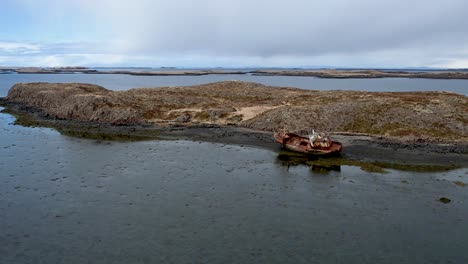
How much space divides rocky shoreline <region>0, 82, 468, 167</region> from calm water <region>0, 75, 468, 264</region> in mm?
8340

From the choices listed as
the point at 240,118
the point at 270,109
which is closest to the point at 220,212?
the point at 240,118

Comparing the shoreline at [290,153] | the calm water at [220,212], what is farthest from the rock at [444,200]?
the shoreline at [290,153]

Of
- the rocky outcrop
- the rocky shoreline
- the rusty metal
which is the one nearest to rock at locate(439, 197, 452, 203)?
the rocky shoreline

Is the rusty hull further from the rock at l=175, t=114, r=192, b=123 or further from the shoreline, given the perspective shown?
the rock at l=175, t=114, r=192, b=123

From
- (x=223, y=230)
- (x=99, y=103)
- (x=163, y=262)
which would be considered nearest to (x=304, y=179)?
(x=223, y=230)

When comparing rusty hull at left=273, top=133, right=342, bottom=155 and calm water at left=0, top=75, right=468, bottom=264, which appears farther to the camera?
rusty hull at left=273, top=133, right=342, bottom=155

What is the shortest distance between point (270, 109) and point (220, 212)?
141 feet

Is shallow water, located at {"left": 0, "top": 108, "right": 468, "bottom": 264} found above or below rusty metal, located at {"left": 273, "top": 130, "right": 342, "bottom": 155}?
below

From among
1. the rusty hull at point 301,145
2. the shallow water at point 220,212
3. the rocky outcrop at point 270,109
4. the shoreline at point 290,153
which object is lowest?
the shallow water at point 220,212

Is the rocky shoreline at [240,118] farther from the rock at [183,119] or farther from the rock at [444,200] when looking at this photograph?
the rock at [444,200]

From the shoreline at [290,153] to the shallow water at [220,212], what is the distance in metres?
2.83

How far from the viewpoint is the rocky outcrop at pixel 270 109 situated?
57.2m

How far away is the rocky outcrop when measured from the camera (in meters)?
57.2

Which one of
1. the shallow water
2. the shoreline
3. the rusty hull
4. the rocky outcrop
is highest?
the rocky outcrop
